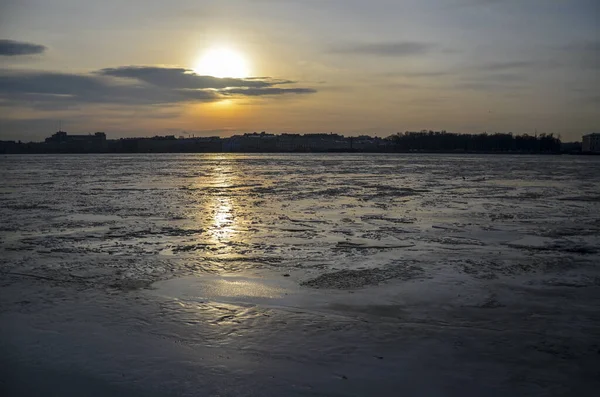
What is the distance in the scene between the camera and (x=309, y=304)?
6.53 metres

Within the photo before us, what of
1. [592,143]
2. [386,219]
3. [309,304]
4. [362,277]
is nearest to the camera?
[309,304]

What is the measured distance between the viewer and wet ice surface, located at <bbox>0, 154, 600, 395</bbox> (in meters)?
4.55

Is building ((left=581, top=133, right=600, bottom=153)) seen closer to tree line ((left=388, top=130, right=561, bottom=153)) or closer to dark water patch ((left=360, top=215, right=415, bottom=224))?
tree line ((left=388, top=130, right=561, bottom=153))

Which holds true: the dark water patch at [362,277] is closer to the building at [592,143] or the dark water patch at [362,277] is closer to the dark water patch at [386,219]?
the dark water patch at [386,219]

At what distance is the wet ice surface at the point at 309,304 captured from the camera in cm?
455

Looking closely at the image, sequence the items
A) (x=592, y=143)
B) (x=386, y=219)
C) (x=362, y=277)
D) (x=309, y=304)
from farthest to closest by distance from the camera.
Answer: (x=592, y=143) → (x=386, y=219) → (x=362, y=277) → (x=309, y=304)

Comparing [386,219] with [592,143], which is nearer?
[386,219]

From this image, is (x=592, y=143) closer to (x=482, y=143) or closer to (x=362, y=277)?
(x=482, y=143)

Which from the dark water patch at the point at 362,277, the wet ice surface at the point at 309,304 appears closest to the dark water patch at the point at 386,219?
the wet ice surface at the point at 309,304

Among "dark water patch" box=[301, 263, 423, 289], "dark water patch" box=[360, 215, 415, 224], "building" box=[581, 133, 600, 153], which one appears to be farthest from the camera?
"building" box=[581, 133, 600, 153]

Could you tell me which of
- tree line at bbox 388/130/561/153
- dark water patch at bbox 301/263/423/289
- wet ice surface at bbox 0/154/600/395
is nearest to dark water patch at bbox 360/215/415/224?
wet ice surface at bbox 0/154/600/395

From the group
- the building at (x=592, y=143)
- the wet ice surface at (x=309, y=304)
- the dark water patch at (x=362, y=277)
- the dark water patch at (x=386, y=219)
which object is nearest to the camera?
the wet ice surface at (x=309, y=304)

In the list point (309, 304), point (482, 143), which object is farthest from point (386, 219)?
point (482, 143)

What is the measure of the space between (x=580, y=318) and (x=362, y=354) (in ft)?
8.95
